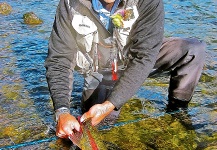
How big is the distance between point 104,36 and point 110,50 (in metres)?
0.19

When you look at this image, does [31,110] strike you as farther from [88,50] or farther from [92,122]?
[92,122]

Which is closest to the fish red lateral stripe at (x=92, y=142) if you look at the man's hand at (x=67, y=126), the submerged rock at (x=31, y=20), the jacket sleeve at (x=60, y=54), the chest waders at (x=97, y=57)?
the man's hand at (x=67, y=126)

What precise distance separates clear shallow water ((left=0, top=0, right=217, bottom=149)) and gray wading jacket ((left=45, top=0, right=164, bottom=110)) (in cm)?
75

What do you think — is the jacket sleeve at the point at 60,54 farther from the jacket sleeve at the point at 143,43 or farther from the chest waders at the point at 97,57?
the jacket sleeve at the point at 143,43

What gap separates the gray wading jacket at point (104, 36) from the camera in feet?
11.7

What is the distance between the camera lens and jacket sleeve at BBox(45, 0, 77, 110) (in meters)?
3.62

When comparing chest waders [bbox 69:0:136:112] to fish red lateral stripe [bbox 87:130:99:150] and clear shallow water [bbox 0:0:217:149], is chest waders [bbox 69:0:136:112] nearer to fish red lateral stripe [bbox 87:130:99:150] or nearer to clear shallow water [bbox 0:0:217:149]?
clear shallow water [bbox 0:0:217:149]

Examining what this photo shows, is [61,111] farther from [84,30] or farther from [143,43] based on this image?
[143,43]

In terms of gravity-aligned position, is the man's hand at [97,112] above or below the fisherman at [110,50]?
below

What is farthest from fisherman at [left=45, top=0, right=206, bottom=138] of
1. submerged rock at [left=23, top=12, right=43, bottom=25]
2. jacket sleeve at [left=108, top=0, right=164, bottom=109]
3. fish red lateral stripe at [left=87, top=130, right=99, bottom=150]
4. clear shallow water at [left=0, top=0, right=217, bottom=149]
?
submerged rock at [left=23, top=12, right=43, bottom=25]

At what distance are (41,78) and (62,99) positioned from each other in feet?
7.79

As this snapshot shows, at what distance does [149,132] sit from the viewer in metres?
4.18

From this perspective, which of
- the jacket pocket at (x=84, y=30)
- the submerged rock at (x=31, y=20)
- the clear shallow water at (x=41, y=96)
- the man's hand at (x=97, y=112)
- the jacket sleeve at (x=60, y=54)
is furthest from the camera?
the submerged rock at (x=31, y=20)

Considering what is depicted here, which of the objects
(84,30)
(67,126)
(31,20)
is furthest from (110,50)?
(31,20)
